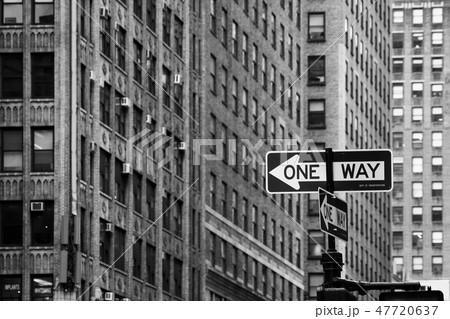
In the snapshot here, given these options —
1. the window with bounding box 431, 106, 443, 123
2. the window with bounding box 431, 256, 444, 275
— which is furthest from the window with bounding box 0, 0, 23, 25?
the window with bounding box 431, 256, 444, 275

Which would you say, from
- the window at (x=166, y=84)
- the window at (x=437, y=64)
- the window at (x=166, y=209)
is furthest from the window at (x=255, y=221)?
the window at (x=437, y=64)

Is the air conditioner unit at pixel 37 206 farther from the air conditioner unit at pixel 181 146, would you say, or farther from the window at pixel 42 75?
the air conditioner unit at pixel 181 146

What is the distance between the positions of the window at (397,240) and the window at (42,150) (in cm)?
1163

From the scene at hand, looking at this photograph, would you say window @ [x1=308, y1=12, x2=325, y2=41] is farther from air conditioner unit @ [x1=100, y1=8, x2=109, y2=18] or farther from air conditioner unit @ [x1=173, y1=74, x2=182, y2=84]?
air conditioner unit @ [x1=100, y1=8, x2=109, y2=18]

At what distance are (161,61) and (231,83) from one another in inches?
117

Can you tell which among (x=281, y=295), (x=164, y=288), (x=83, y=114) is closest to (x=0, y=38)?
(x=83, y=114)

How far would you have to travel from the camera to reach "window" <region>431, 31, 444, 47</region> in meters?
30.7

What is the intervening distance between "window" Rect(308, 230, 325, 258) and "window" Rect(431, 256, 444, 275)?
99.1 inches

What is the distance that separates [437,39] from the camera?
31.2 m

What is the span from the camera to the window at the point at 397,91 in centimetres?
3238

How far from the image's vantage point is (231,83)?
3036 cm

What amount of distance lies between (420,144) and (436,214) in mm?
1636

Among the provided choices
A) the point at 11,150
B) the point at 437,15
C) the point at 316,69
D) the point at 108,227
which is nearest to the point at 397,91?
the point at 316,69

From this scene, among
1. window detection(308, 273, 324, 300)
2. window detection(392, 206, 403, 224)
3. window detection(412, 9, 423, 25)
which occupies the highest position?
window detection(412, 9, 423, 25)
